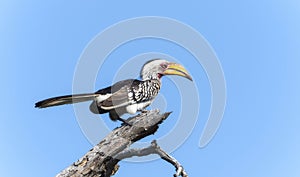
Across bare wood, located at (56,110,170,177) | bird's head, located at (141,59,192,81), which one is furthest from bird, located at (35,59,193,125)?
bare wood, located at (56,110,170,177)

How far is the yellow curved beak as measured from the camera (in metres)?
6.82

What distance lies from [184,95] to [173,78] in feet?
1.81

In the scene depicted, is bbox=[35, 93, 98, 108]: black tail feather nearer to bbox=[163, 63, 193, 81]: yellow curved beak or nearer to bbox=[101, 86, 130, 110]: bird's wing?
bbox=[101, 86, 130, 110]: bird's wing

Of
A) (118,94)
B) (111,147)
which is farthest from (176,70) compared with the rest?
(111,147)

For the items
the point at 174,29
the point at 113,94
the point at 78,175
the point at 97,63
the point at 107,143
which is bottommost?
the point at 78,175

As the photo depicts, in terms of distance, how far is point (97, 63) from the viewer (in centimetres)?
636

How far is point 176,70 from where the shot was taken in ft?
22.7

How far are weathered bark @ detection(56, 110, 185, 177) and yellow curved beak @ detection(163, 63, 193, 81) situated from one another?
128cm

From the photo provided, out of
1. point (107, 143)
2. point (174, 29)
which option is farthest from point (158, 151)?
point (174, 29)

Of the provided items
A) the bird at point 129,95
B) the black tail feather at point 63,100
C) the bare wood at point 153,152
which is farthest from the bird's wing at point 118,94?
the bare wood at point 153,152

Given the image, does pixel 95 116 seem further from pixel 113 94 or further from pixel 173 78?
pixel 173 78

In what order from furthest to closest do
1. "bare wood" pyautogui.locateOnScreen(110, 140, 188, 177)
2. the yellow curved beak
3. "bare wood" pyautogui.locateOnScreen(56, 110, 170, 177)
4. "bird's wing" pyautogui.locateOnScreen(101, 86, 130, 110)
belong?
the yellow curved beak, "bird's wing" pyautogui.locateOnScreen(101, 86, 130, 110), "bare wood" pyautogui.locateOnScreen(110, 140, 188, 177), "bare wood" pyautogui.locateOnScreen(56, 110, 170, 177)

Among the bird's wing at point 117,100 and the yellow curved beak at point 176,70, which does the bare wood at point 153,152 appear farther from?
the yellow curved beak at point 176,70

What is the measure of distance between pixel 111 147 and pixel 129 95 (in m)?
1.08
